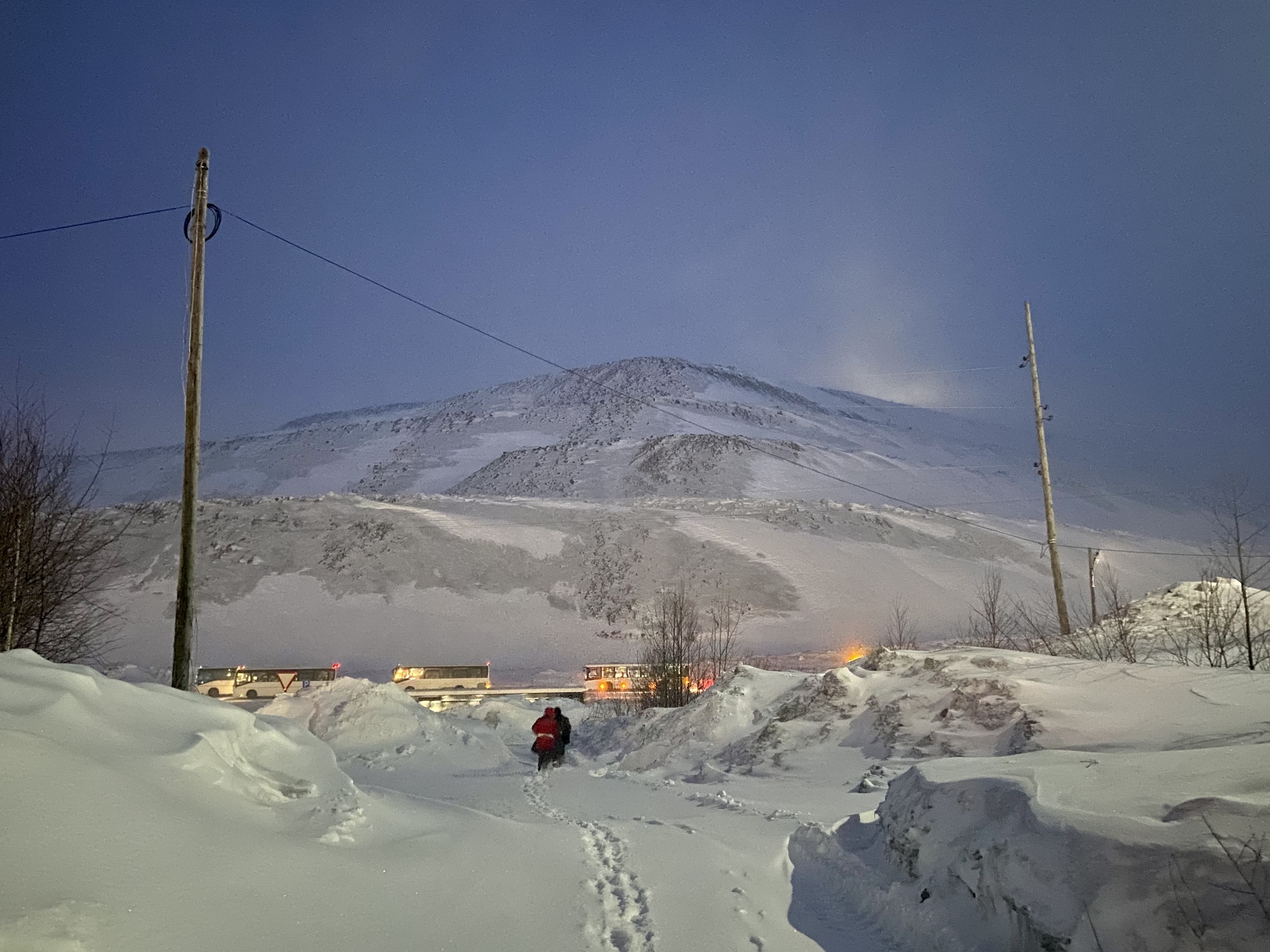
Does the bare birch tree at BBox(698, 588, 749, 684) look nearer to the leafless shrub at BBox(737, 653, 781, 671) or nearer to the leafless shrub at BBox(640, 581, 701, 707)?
the leafless shrub at BBox(737, 653, 781, 671)

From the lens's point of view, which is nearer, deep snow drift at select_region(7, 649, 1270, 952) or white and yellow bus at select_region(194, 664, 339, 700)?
deep snow drift at select_region(7, 649, 1270, 952)

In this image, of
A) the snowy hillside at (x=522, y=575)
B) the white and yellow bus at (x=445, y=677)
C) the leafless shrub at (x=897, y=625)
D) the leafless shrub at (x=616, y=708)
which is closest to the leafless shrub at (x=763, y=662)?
the snowy hillside at (x=522, y=575)

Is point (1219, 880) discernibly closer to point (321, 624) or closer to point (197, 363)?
point (197, 363)

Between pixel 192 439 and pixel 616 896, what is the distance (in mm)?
8981

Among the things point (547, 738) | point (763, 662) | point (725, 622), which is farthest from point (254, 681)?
point (725, 622)

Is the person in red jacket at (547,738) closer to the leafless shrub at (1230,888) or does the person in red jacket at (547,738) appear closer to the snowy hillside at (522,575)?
the leafless shrub at (1230,888)

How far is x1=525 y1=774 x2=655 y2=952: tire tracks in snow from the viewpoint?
193 inches

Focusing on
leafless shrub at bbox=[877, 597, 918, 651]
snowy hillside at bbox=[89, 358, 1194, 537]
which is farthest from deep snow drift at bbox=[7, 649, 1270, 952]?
snowy hillside at bbox=[89, 358, 1194, 537]

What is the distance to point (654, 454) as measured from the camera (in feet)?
351

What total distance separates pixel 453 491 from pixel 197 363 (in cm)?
10334

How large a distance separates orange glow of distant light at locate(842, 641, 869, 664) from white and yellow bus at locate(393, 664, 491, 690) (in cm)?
1745

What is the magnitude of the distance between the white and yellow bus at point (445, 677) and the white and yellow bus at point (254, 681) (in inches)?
120

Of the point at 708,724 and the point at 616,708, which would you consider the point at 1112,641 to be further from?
the point at 616,708

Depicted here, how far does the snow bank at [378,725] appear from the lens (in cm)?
1758
